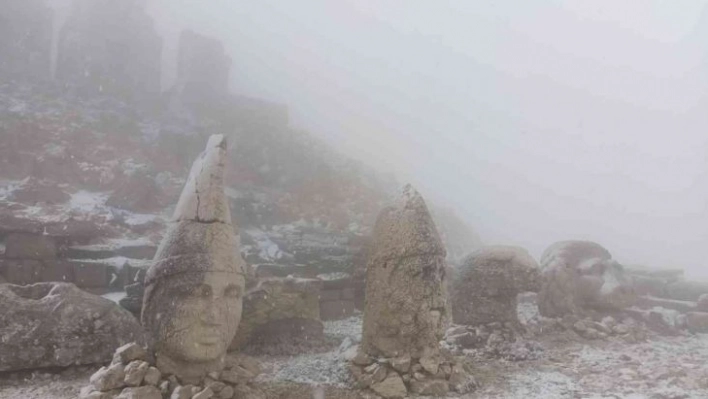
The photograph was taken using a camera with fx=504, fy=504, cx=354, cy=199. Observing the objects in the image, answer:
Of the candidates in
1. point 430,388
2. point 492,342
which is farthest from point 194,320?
point 492,342

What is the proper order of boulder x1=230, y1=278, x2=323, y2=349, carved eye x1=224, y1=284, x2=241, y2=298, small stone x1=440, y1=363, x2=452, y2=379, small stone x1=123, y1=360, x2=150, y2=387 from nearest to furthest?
1. small stone x1=123, y1=360, x2=150, y2=387
2. carved eye x1=224, y1=284, x2=241, y2=298
3. small stone x1=440, y1=363, x2=452, y2=379
4. boulder x1=230, y1=278, x2=323, y2=349

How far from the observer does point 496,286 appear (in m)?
8.14

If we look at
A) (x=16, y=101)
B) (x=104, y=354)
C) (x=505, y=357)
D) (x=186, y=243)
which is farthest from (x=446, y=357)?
(x=16, y=101)

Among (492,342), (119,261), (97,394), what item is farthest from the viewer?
(119,261)

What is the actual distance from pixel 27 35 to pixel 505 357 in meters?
26.2

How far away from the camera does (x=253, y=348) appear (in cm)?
729

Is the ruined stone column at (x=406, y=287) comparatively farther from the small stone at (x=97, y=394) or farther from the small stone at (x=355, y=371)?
the small stone at (x=97, y=394)

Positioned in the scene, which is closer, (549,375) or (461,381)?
(461,381)

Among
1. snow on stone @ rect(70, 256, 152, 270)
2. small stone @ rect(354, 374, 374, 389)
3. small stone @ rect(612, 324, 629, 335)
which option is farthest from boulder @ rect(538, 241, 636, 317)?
snow on stone @ rect(70, 256, 152, 270)

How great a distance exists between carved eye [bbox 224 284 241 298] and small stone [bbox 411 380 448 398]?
2.09 m

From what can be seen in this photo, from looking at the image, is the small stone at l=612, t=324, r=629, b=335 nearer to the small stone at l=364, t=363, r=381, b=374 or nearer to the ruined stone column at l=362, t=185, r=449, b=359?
the ruined stone column at l=362, t=185, r=449, b=359

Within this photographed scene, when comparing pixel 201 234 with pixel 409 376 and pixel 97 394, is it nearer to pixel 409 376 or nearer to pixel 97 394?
pixel 97 394

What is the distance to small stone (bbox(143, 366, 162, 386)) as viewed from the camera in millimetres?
4238

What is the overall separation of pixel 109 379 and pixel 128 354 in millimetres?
271
